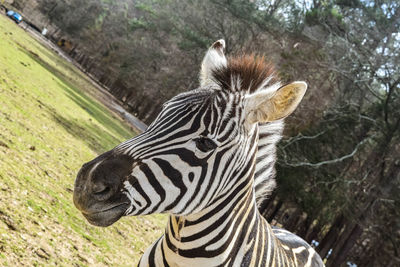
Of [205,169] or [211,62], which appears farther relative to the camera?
[211,62]

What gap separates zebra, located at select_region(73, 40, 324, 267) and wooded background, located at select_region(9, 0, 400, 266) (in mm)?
6098

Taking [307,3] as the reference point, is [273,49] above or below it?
below

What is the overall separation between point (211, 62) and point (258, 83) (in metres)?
0.41

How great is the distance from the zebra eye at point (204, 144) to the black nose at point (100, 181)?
451 mm

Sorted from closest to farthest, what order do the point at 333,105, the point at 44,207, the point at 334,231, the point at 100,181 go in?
the point at 100,181 < the point at 44,207 < the point at 333,105 < the point at 334,231

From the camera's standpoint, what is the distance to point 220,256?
276cm

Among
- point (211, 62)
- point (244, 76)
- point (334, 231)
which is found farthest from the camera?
point (334, 231)

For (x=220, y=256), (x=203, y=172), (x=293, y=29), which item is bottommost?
(x=220, y=256)

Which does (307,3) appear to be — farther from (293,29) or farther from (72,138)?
(72,138)

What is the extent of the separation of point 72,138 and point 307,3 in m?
18.1

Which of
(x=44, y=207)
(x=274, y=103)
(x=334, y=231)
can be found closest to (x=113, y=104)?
(x=334, y=231)

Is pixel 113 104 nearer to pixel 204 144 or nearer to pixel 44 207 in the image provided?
pixel 44 207

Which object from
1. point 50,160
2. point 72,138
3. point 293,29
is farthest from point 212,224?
point 293,29

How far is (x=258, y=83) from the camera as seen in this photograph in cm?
286
